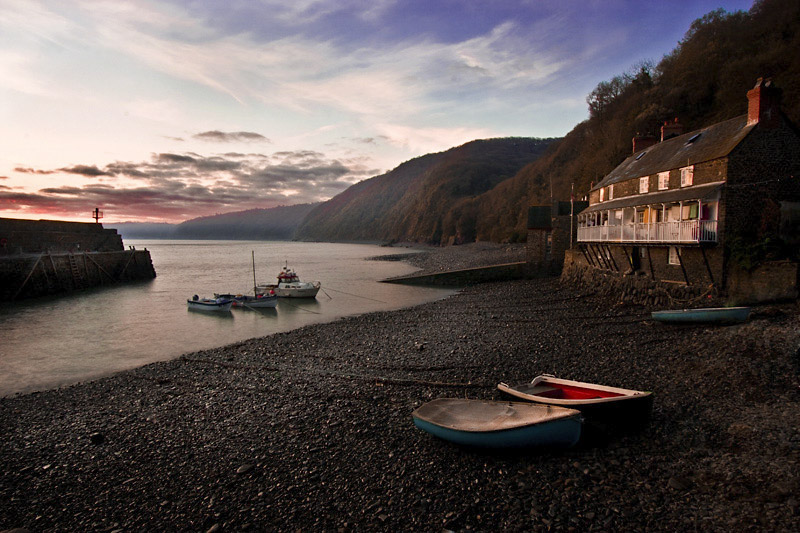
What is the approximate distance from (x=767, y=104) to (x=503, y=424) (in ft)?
68.3

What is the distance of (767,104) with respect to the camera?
18.3 m

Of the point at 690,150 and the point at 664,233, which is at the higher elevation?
the point at 690,150

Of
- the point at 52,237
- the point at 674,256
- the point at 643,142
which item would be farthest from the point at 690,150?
the point at 52,237

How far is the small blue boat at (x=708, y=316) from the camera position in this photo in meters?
15.1

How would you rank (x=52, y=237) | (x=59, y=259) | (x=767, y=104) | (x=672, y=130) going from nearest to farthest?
(x=767, y=104), (x=672, y=130), (x=59, y=259), (x=52, y=237)

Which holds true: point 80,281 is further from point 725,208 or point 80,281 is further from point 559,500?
point 725,208

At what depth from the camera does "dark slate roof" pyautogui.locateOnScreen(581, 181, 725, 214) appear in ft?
60.2

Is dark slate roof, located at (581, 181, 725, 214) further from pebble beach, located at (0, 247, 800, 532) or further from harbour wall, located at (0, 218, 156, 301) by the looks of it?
harbour wall, located at (0, 218, 156, 301)

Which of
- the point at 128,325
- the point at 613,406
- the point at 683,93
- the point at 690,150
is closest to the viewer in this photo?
the point at 613,406

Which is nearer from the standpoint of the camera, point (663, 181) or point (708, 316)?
point (708, 316)

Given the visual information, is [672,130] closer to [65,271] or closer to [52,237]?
[65,271]

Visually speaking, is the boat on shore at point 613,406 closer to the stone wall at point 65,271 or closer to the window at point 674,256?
the window at point 674,256

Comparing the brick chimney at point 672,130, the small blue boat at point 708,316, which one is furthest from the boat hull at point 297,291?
the brick chimney at point 672,130

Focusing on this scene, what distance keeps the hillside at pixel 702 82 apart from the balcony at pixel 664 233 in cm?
1676
